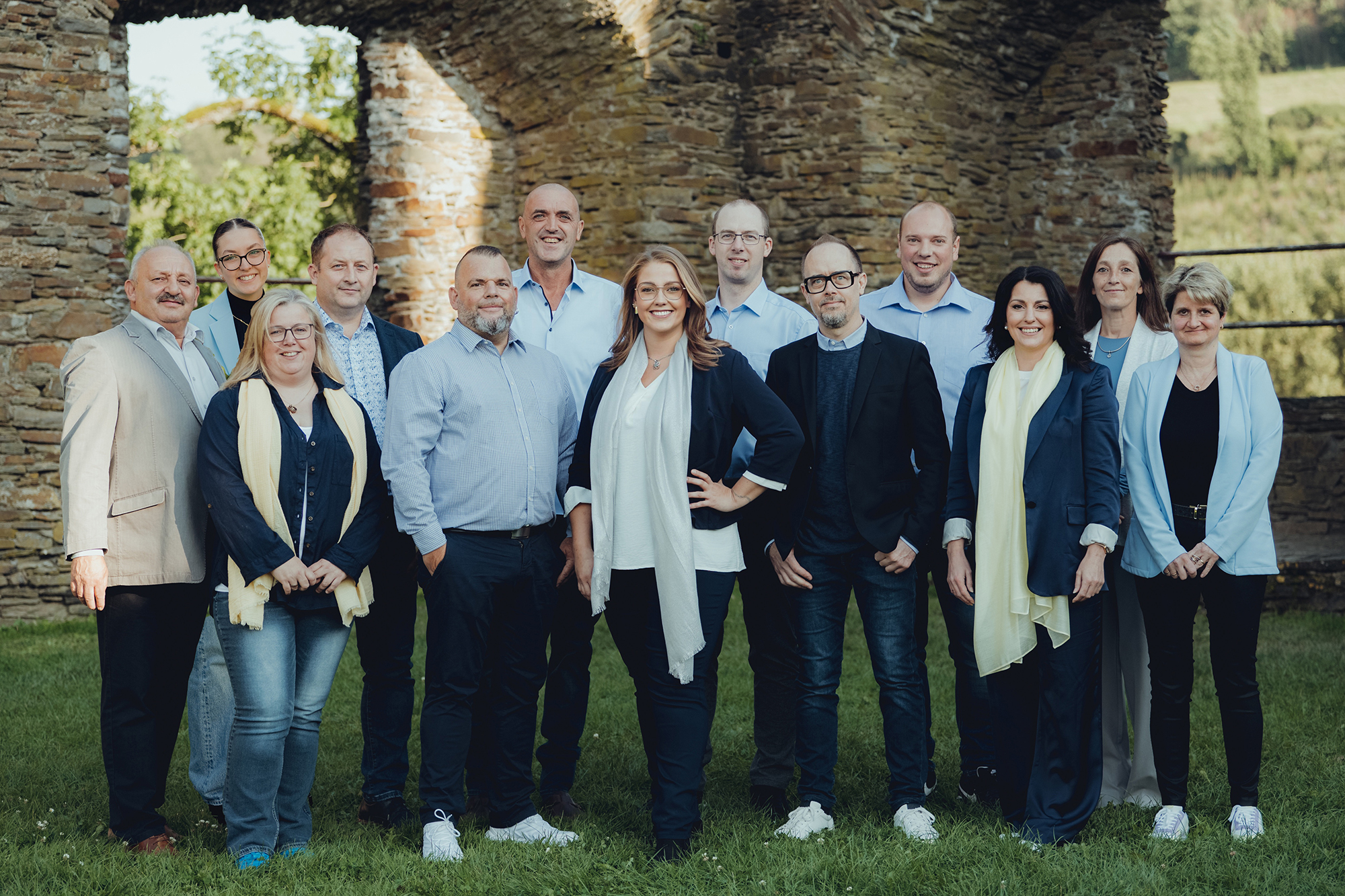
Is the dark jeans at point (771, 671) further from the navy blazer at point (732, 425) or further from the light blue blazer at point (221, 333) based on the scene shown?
the light blue blazer at point (221, 333)

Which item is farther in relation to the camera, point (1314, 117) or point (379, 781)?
point (1314, 117)

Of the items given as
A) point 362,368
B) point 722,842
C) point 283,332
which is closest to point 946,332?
point 722,842

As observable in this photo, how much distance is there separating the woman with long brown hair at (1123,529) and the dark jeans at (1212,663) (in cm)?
20

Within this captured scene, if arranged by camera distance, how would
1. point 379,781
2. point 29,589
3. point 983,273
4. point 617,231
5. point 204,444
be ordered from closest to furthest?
point 204,444, point 379,781, point 29,589, point 617,231, point 983,273

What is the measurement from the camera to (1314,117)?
3184cm

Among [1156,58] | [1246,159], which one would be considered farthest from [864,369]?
[1246,159]

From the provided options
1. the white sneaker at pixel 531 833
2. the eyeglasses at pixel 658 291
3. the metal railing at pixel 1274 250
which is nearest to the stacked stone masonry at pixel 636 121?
the metal railing at pixel 1274 250

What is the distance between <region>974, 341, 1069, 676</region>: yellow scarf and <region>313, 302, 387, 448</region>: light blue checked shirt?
2.03 metres

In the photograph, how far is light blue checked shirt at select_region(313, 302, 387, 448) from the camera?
3.91 metres

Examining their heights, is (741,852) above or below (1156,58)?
below

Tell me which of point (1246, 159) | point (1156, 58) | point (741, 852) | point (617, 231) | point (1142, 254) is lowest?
point (741, 852)

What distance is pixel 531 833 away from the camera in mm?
3686

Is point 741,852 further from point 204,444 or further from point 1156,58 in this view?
point 1156,58

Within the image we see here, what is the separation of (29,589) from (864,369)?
622 cm
